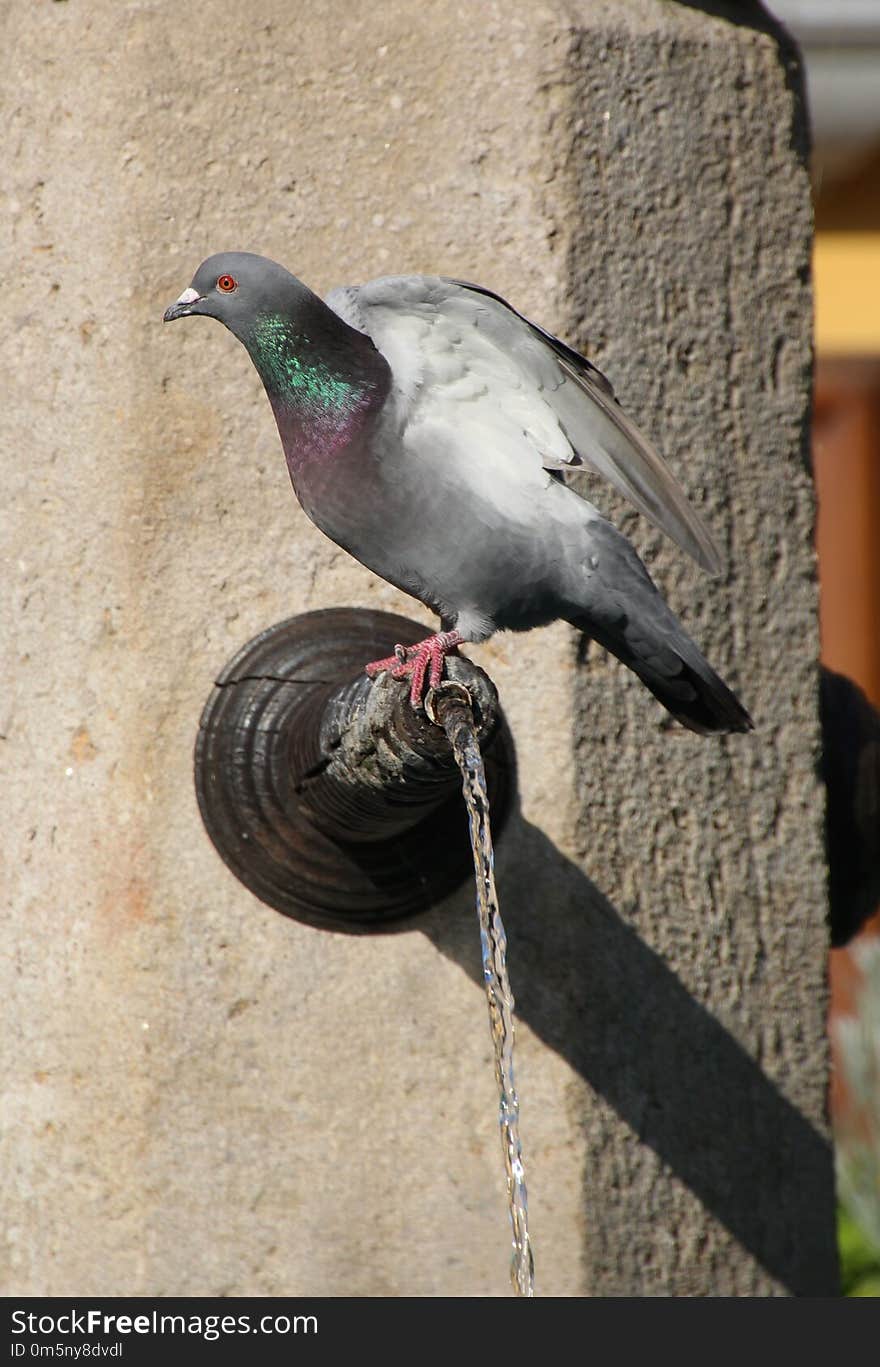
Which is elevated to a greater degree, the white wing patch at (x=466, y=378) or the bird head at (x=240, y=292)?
the bird head at (x=240, y=292)

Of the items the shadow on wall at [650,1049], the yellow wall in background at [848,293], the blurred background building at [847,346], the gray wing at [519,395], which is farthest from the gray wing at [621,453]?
the yellow wall in background at [848,293]

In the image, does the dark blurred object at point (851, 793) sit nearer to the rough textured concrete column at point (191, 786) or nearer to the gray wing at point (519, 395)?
the rough textured concrete column at point (191, 786)

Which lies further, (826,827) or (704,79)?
(826,827)

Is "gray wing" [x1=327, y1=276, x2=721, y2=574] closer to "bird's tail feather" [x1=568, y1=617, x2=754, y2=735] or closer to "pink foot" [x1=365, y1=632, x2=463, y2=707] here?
"bird's tail feather" [x1=568, y1=617, x2=754, y2=735]

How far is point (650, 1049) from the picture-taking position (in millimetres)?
2199

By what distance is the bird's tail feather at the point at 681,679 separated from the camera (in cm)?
195

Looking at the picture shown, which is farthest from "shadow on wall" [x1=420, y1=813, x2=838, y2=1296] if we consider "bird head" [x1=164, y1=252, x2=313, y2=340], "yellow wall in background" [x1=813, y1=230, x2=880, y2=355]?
"yellow wall in background" [x1=813, y1=230, x2=880, y2=355]

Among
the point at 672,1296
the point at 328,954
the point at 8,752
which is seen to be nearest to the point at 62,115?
the point at 8,752

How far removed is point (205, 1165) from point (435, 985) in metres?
0.39

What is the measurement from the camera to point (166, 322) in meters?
2.07

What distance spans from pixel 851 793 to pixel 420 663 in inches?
39.1

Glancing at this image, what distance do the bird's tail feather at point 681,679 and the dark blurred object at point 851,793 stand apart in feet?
1.80

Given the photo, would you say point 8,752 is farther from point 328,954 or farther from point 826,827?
point 826,827

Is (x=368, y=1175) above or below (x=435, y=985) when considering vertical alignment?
below
